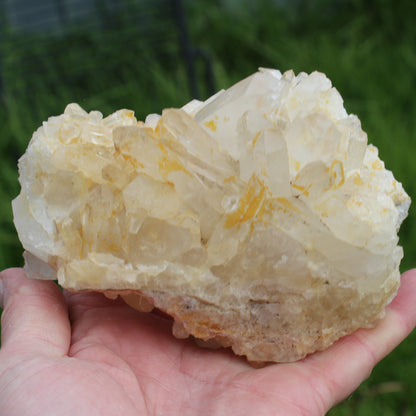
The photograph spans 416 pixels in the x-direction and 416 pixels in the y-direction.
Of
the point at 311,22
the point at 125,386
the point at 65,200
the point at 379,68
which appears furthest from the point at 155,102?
the point at 125,386

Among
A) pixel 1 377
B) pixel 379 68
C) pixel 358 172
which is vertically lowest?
pixel 379 68

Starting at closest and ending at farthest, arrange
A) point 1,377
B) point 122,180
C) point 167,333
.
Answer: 1. point 1,377
2. point 122,180
3. point 167,333

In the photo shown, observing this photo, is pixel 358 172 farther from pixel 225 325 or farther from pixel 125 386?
pixel 125 386

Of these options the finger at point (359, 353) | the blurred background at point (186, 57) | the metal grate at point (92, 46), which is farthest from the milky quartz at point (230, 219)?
the metal grate at point (92, 46)

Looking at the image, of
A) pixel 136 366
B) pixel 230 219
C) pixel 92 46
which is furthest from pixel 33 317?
pixel 92 46

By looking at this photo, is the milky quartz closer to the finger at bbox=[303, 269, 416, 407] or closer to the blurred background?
the finger at bbox=[303, 269, 416, 407]
